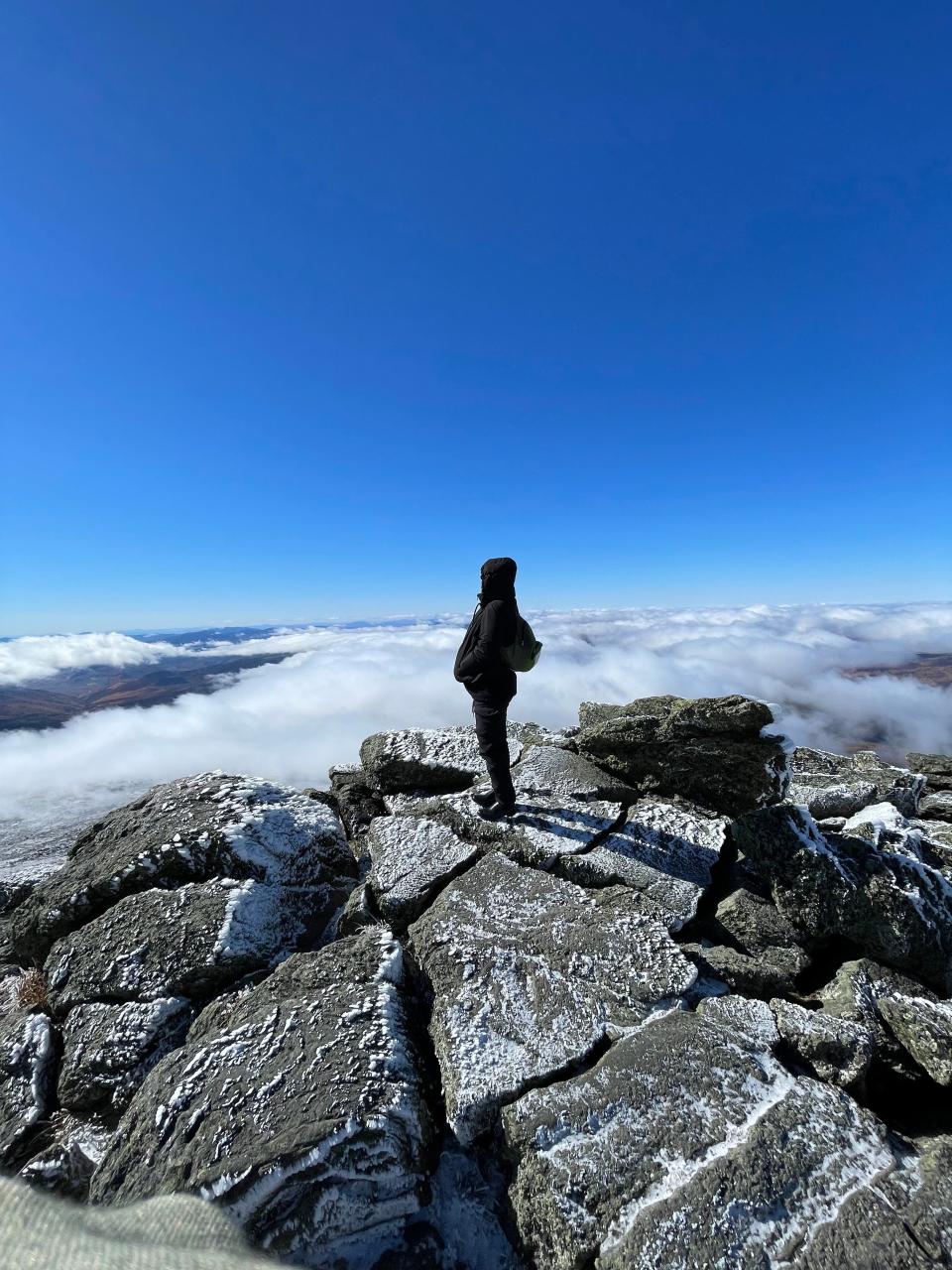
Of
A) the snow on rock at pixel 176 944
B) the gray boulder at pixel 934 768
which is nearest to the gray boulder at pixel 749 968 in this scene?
the snow on rock at pixel 176 944

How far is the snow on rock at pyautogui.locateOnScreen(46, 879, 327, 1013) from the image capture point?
7582 millimetres

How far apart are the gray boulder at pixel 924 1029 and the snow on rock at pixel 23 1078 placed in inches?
442

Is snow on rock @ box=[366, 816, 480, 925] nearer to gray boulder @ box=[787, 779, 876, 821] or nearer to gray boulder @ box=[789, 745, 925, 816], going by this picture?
gray boulder @ box=[789, 745, 925, 816]

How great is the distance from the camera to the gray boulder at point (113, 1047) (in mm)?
6691

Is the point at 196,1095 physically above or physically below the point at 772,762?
below

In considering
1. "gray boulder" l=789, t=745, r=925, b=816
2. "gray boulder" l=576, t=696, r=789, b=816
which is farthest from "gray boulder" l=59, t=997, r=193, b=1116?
"gray boulder" l=789, t=745, r=925, b=816

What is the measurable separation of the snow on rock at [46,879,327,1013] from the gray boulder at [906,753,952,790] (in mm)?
21175

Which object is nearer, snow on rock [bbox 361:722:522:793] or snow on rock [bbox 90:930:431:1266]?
snow on rock [bbox 90:930:431:1266]

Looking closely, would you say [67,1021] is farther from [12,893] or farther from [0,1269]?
[12,893]

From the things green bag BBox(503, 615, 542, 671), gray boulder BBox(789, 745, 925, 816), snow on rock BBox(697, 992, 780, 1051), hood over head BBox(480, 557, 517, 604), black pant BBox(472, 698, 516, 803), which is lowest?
gray boulder BBox(789, 745, 925, 816)

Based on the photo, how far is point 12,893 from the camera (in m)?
11.7

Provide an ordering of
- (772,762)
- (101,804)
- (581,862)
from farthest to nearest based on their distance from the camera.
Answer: (101,804) < (772,762) < (581,862)

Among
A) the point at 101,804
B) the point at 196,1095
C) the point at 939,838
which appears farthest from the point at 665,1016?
the point at 101,804

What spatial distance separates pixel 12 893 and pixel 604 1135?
45.3 feet
